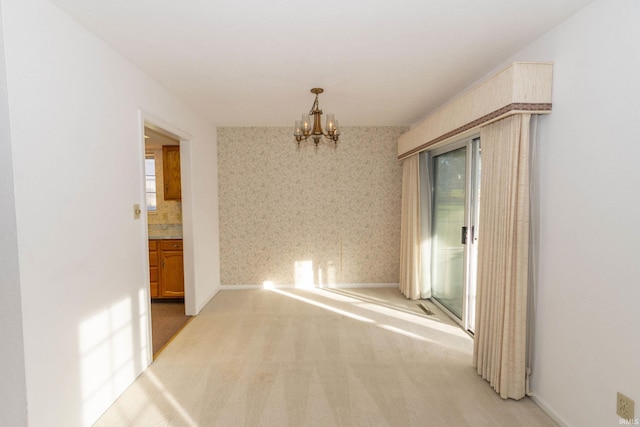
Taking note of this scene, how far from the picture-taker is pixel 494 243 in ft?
7.87

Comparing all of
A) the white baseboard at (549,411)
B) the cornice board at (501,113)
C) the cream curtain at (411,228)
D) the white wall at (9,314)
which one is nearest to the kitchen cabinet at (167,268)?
the white wall at (9,314)

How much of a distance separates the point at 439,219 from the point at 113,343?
378cm

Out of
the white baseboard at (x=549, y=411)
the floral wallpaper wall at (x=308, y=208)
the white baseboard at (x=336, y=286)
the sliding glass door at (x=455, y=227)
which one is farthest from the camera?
the white baseboard at (x=336, y=286)

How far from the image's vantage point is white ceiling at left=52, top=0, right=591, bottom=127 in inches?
72.0

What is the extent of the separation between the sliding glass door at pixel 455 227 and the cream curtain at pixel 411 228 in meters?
0.25

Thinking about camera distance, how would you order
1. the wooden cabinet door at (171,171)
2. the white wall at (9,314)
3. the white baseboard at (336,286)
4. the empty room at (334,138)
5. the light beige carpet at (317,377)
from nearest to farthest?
the white wall at (9,314) → the empty room at (334,138) → the light beige carpet at (317,377) → the wooden cabinet door at (171,171) → the white baseboard at (336,286)

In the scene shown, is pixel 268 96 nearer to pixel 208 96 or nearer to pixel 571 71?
pixel 208 96

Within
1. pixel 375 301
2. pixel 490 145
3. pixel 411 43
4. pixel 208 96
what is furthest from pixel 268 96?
pixel 375 301

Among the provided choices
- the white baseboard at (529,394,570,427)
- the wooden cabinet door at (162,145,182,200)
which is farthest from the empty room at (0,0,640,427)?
the wooden cabinet door at (162,145,182,200)

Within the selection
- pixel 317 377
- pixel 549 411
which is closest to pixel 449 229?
pixel 549 411

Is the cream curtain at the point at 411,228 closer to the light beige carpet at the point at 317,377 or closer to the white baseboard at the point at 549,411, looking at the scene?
the light beige carpet at the point at 317,377

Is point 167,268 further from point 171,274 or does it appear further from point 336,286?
point 336,286

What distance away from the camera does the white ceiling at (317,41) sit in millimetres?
1829

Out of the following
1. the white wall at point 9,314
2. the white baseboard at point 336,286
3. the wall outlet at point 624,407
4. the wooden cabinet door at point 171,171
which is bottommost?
the white baseboard at point 336,286
